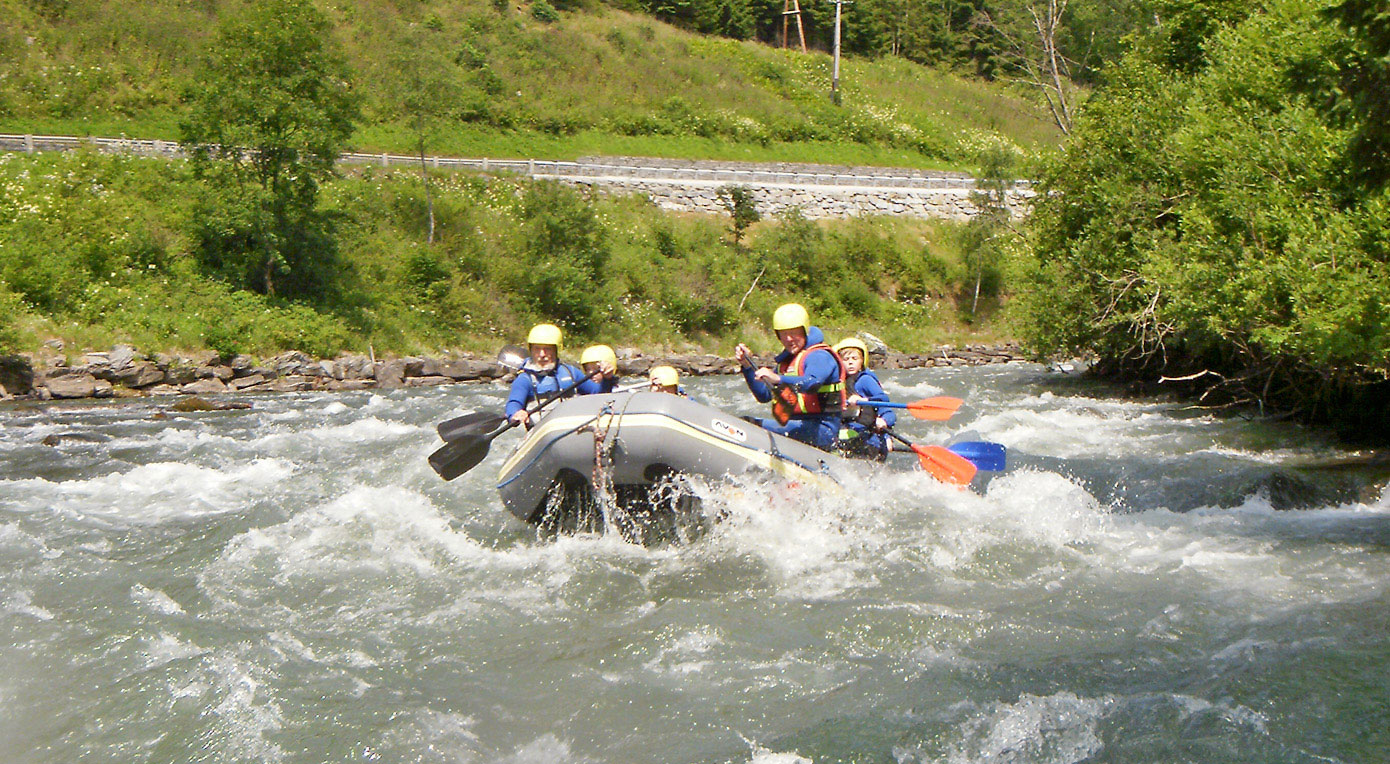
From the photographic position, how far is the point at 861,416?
29.8 feet

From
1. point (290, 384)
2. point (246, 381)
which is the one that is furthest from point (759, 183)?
point (246, 381)

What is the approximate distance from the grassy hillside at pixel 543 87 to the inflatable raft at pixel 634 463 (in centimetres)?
1700

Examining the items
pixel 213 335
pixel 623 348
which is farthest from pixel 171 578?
pixel 623 348

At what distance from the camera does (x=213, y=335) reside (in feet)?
64.4

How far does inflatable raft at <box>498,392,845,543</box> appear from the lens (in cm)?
754

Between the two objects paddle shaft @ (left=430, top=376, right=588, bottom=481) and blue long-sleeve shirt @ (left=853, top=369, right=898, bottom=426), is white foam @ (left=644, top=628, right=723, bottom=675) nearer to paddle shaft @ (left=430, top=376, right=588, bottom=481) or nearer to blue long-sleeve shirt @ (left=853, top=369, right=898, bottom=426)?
paddle shaft @ (left=430, top=376, right=588, bottom=481)

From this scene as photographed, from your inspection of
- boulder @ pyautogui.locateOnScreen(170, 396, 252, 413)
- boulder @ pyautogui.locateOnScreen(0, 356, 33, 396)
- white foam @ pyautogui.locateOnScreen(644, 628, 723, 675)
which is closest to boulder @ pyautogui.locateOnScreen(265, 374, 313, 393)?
boulder @ pyautogui.locateOnScreen(170, 396, 252, 413)

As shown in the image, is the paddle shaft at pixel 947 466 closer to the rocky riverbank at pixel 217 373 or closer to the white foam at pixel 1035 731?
the white foam at pixel 1035 731

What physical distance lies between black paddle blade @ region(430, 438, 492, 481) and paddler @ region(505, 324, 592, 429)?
0.39 meters

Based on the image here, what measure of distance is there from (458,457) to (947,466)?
399cm

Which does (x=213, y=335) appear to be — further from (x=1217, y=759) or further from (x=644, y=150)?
(x=644, y=150)

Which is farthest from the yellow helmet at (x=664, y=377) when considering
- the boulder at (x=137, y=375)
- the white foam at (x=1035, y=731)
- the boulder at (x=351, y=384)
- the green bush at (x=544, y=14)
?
the green bush at (x=544, y=14)

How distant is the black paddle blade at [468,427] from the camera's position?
8789 mm

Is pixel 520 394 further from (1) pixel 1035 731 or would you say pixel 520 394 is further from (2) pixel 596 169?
(2) pixel 596 169
